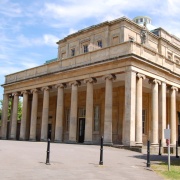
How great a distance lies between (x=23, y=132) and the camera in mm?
31344

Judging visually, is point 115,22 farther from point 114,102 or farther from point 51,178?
point 51,178

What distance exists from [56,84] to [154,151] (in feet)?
37.0

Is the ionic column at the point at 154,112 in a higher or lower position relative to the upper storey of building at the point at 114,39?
lower

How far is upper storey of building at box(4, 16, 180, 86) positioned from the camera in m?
22.9

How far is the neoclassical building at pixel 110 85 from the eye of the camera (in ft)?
71.5

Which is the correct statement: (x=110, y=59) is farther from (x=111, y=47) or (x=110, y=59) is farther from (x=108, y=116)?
(x=108, y=116)

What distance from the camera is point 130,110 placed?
20672mm

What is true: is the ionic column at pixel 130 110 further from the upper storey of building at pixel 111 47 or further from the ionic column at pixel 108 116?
the upper storey of building at pixel 111 47

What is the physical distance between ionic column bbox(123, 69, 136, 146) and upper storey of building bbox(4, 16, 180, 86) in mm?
1823

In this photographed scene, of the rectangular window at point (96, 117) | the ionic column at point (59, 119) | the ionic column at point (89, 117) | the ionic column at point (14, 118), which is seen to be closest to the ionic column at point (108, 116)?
the ionic column at point (89, 117)

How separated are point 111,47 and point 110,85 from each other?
3.10 metres

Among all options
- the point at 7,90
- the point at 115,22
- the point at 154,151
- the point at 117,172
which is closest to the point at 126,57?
the point at 154,151

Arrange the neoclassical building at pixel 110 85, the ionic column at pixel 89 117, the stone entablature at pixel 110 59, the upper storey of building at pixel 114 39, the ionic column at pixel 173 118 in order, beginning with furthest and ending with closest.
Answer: the upper storey of building at pixel 114 39 < the ionic column at pixel 173 118 < the ionic column at pixel 89 117 < the stone entablature at pixel 110 59 < the neoclassical building at pixel 110 85

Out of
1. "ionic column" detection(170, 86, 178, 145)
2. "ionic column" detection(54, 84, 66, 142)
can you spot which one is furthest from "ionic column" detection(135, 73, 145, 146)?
"ionic column" detection(54, 84, 66, 142)
